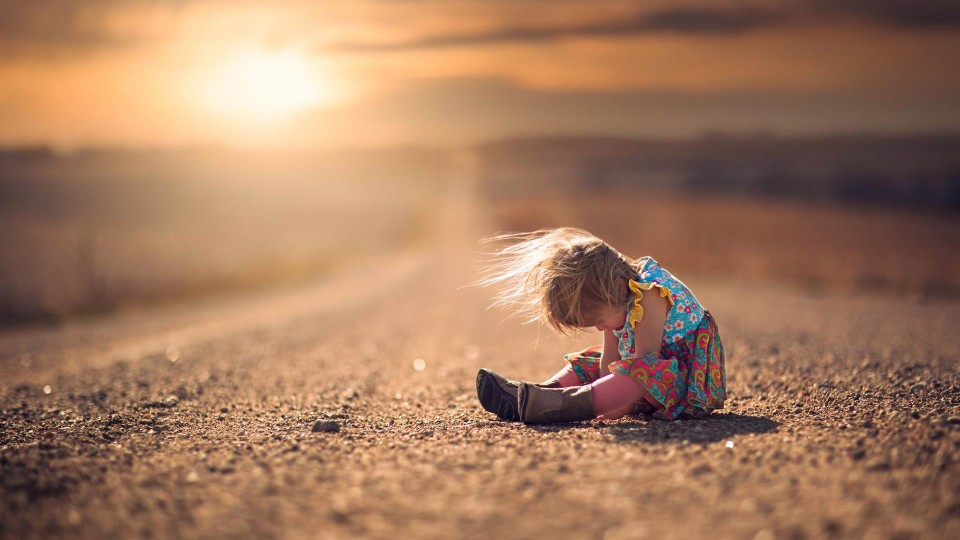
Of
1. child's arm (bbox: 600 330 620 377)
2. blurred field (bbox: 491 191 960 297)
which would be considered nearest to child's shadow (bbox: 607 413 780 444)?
child's arm (bbox: 600 330 620 377)

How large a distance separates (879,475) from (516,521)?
1.55m

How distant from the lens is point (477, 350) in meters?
9.06

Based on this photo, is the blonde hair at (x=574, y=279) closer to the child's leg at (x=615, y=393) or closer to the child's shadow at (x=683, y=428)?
the child's leg at (x=615, y=393)

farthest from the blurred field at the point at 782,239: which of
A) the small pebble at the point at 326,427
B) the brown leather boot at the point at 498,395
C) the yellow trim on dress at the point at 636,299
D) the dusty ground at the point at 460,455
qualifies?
the small pebble at the point at 326,427

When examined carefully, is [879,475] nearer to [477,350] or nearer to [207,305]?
[477,350]

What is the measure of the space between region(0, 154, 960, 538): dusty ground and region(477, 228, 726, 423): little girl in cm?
16

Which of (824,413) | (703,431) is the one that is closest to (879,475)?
(703,431)

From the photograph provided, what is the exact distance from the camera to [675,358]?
4.41m

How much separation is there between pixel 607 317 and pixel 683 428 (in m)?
0.76

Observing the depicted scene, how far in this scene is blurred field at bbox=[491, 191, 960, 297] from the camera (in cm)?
1858

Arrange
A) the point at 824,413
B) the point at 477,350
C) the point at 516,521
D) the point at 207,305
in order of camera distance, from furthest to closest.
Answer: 1. the point at 207,305
2. the point at 477,350
3. the point at 824,413
4. the point at 516,521

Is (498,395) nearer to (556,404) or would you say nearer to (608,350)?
(556,404)

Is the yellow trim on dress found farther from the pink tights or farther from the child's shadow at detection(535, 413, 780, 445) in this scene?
the child's shadow at detection(535, 413, 780, 445)

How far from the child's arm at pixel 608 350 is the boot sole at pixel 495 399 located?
636 millimetres
